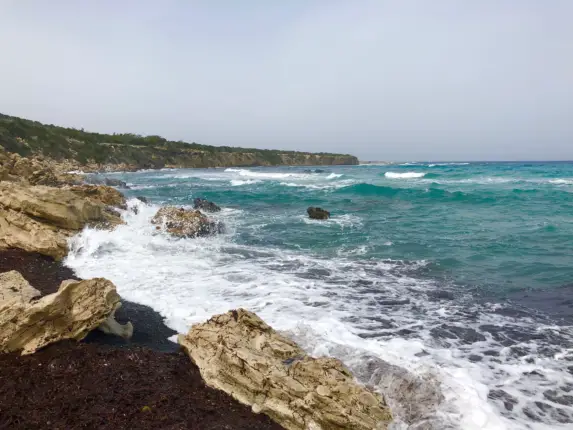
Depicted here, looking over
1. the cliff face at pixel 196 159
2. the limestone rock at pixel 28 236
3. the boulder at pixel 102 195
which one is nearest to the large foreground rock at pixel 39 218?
the limestone rock at pixel 28 236

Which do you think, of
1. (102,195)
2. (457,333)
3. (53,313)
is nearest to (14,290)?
(53,313)

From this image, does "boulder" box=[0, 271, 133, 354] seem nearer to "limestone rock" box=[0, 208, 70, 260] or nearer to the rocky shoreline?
the rocky shoreline

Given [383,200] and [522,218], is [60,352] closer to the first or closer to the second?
[522,218]

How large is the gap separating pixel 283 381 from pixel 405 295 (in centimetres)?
482

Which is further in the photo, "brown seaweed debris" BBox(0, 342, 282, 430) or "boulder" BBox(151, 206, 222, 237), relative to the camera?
"boulder" BBox(151, 206, 222, 237)

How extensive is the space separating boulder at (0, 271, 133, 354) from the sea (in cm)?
130

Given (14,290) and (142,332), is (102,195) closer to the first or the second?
(14,290)

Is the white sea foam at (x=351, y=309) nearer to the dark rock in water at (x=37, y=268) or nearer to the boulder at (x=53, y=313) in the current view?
the dark rock in water at (x=37, y=268)

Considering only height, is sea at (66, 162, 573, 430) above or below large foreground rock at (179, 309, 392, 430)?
below

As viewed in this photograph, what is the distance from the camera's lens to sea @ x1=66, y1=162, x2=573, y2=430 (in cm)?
501

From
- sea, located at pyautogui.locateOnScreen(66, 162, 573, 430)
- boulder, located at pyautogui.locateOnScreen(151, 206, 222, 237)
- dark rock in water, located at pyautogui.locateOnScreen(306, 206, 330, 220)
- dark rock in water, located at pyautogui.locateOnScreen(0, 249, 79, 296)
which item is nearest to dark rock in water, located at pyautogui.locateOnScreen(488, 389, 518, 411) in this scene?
sea, located at pyautogui.locateOnScreen(66, 162, 573, 430)

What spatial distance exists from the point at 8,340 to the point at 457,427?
5.65 meters

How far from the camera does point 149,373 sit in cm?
488

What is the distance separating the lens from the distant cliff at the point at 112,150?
50.7 metres
